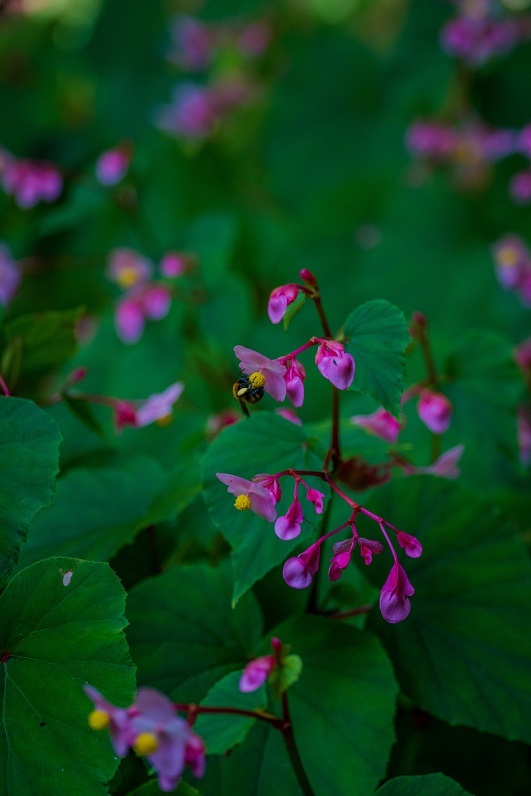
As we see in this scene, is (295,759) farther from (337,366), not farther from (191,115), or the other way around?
(191,115)

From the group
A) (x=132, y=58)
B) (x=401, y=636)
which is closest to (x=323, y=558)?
(x=401, y=636)

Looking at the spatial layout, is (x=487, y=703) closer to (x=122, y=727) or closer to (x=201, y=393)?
(x=122, y=727)

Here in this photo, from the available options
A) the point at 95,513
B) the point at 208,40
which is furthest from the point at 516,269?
the point at 208,40

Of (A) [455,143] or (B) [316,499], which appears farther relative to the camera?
(A) [455,143]

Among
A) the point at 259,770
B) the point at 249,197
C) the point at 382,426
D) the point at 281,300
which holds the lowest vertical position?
the point at 249,197

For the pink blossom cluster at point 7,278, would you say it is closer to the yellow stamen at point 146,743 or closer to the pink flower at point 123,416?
the pink flower at point 123,416

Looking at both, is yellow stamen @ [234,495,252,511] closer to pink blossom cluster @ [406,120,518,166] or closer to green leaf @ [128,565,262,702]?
green leaf @ [128,565,262,702]

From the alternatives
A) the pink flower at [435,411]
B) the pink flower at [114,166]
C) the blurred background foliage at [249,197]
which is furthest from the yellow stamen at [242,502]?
the pink flower at [114,166]
